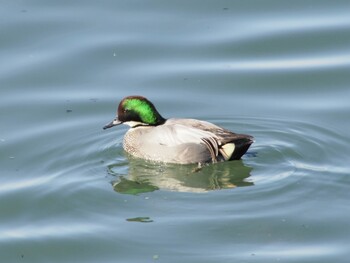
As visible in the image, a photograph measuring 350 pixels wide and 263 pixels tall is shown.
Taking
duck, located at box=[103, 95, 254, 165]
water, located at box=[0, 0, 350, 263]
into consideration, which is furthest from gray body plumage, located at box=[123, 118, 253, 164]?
water, located at box=[0, 0, 350, 263]

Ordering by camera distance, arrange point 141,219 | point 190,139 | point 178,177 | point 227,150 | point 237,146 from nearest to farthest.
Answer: point 141,219
point 178,177
point 237,146
point 227,150
point 190,139

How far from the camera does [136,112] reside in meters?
12.8

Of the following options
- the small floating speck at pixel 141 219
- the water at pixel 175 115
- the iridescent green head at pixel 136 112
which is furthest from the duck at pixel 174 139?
the small floating speck at pixel 141 219

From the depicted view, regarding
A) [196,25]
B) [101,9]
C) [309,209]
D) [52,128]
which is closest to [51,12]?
[101,9]

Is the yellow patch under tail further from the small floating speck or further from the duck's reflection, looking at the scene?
the small floating speck

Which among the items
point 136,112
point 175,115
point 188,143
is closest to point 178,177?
point 188,143

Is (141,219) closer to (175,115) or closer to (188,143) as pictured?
(188,143)

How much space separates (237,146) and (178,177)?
0.72m

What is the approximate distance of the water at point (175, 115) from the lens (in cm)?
1035

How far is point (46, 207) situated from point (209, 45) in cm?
446

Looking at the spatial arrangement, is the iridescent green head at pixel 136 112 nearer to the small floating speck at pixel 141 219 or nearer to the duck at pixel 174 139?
the duck at pixel 174 139

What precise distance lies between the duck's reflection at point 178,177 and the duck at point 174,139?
0.33ft

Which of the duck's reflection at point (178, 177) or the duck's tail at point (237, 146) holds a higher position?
the duck's tail at point (237, 146)

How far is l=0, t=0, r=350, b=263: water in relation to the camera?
1035 centimetres
